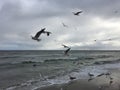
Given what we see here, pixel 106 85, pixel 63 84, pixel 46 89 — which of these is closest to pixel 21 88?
pixel 46 89

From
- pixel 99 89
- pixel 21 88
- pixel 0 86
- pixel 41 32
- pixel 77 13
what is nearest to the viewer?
pixel 41 32

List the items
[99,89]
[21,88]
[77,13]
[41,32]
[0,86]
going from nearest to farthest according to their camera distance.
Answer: [41,32]
[77,13]
[99,89]
[21,88]
[0,86]

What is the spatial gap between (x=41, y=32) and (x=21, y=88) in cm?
977

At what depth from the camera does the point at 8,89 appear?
18656mm

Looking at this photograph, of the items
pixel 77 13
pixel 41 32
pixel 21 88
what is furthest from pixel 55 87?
pixel 41 32

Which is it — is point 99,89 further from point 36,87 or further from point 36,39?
point 36,39

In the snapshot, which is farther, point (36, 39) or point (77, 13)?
point (77, 13)

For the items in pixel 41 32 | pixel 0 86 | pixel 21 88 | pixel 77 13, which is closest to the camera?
pixel 41 32

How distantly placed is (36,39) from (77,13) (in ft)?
11.0

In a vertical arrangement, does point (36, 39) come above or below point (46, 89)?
above

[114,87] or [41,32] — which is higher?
[41,32]

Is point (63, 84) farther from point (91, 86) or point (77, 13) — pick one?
point (77, 13)

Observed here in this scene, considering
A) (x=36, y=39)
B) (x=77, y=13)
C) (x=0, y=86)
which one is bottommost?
(x=0, y=86)

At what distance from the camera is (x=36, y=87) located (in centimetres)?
1902
